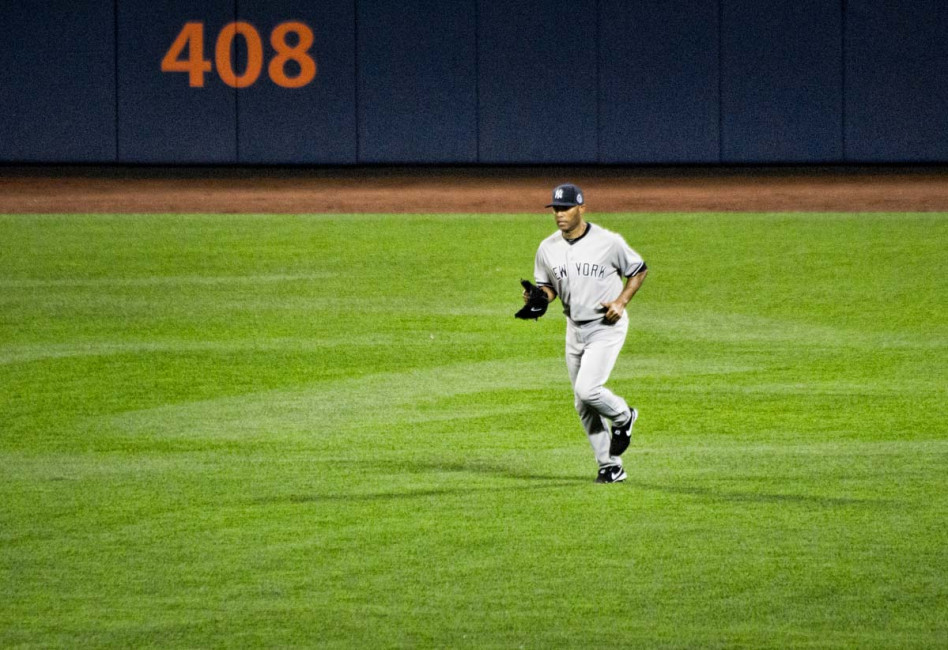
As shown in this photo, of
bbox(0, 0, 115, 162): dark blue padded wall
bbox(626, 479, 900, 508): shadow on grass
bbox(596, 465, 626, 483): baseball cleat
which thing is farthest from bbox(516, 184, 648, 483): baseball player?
bbox(0, 0, 115, 162): dark blue padded wall

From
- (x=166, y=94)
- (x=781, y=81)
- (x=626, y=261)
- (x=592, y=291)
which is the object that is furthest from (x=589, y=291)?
(x=166, y=94)

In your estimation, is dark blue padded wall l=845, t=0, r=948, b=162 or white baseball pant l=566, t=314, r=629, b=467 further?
dark blue padded wall l=845, t=0, r=948, b=162

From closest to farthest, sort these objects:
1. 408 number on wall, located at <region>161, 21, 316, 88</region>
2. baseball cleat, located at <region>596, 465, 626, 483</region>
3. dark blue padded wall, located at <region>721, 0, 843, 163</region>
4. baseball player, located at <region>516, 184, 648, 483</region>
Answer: baseball player, located at <region>516, 184, 648, 483</region>, baseball cleat, located at <region>596, 465, 626, 483</region>, dark blue padded wall, located at <region>721, 0, 843, 163</region>, 408 number on wall, located at <region>161, 21, 316, 88</region>

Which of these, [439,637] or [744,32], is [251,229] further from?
A: [439,637]

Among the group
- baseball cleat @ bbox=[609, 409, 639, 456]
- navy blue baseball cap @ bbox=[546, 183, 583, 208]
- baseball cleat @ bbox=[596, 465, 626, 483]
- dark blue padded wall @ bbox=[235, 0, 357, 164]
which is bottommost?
baseball cleat @ bbox=[596, 465, 626, 483]

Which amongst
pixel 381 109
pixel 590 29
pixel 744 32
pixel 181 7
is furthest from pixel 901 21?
pixel 181 7

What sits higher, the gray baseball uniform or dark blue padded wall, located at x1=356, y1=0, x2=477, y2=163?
dark blue padded wall, located at x1=356, y1=0, x2=477, y2=163

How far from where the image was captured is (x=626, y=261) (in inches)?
312

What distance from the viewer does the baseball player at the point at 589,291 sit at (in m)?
7.80

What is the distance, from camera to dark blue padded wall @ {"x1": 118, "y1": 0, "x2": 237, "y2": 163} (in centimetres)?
2791

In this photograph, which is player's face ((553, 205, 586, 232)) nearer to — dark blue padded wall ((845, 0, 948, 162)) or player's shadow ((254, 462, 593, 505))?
player's shadow ((254, 462, 593, 505))

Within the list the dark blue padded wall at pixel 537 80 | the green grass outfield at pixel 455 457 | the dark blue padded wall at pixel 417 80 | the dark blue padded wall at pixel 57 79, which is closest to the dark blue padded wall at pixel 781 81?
the dark blue padded wall at pixel 537 80

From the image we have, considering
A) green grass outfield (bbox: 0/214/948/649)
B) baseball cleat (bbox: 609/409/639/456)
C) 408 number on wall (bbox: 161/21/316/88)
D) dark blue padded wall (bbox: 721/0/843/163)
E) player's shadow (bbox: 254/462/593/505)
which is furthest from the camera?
408 number on wall (bbox: 161/21/316/88)

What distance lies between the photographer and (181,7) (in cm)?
2806
